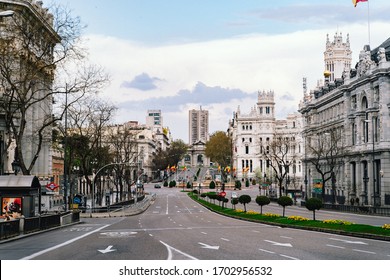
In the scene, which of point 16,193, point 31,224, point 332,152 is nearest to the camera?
point 31,224

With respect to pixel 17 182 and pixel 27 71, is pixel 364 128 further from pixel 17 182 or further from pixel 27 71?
pixel 17 182

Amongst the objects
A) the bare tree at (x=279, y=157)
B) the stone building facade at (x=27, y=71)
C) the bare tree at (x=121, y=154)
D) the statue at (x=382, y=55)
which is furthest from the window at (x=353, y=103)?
the stone building facade at (x=27, y=71)

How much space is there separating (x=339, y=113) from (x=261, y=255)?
252 feet

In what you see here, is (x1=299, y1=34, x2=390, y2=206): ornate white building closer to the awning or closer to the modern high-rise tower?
the awning

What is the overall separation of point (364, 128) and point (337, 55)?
8277 centimetres

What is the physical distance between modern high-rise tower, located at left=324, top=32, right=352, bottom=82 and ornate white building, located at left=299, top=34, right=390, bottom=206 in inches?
2375

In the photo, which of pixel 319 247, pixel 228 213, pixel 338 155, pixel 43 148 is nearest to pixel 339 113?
pixel 338 155

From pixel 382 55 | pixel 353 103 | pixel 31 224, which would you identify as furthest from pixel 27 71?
pixel 353 103

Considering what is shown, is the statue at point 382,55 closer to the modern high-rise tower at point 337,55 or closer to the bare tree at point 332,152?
the bare tree at point 332,152

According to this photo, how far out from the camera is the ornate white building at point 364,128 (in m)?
74.7

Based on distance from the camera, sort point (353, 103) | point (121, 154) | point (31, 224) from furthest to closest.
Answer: point (121, 154) → point (353, 103) → point (31, 224)

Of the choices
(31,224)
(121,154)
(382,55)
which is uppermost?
(382,55)

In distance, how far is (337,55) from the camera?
529ft
